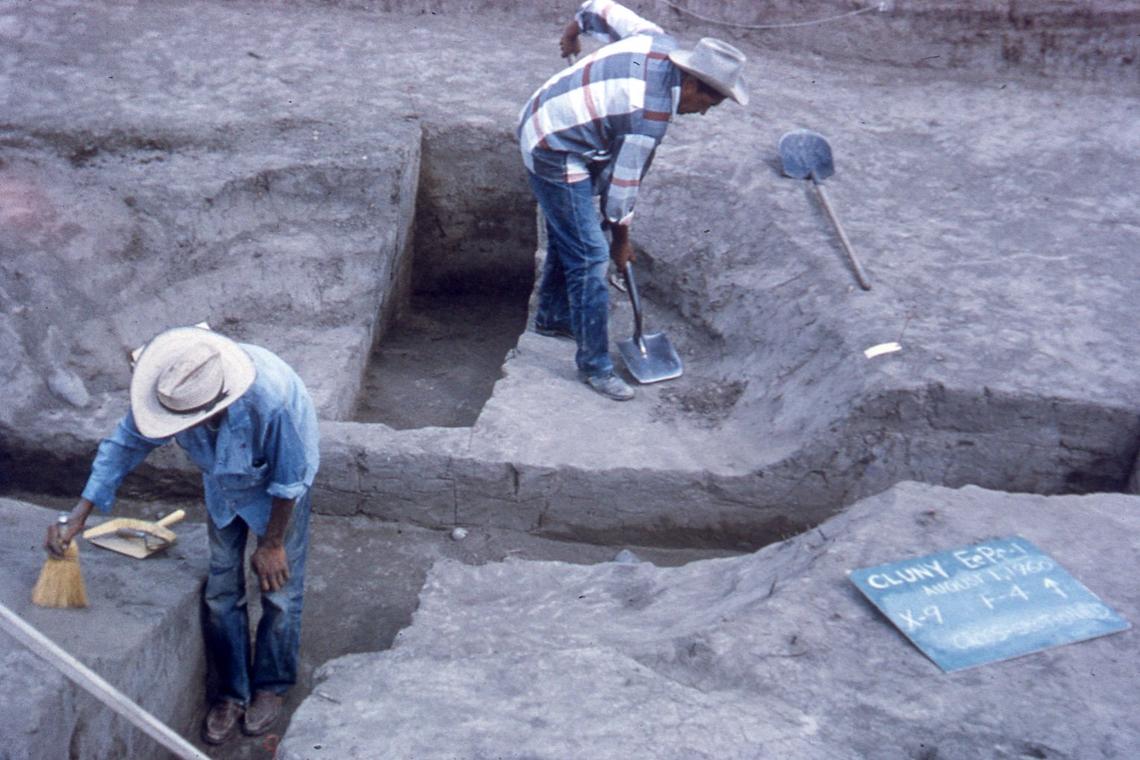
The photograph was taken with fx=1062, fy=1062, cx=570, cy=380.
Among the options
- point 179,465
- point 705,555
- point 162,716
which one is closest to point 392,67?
point 179,465

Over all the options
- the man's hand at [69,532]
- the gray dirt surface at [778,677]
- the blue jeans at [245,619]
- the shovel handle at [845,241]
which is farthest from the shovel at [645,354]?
the man's hand at [69,532]

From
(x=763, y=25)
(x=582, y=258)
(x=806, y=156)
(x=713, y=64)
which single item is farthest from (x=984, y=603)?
(x=763, y=25)

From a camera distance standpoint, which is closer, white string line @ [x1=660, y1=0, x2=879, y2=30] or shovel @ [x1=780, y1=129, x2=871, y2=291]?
shovel @ [x1=780, y1=129, x2=871, y2=291]

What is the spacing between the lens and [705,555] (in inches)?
184

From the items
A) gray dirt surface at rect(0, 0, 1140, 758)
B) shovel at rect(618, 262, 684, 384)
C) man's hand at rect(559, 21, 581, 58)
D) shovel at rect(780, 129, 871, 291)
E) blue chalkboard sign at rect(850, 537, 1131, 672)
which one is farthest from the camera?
shovel at rect(780, 129, 871, 291)

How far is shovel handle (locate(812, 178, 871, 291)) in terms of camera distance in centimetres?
502

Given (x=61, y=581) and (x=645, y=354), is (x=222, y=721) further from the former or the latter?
(x=645, y=354)

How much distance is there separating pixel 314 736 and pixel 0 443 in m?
2.69

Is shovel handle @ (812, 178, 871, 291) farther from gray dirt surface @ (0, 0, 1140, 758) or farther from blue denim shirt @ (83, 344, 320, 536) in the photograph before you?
blue denim shirt @ (83, 344, 320, 536)

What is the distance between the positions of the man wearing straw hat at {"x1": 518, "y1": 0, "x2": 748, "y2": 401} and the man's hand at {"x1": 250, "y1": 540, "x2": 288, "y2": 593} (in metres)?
2.05

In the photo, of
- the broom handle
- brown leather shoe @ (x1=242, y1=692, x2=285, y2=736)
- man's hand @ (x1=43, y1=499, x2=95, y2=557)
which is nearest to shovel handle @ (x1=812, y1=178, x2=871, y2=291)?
brown leather shoe @ (x1=242, y1=692, x2=285, y2=736)

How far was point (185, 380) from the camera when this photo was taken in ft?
9.66

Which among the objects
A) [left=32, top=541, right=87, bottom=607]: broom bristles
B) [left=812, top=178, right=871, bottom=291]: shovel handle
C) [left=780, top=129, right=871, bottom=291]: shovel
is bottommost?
[left=32, top=541, right=87, bottom=607]: broom bristles

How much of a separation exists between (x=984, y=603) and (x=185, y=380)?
235cm
